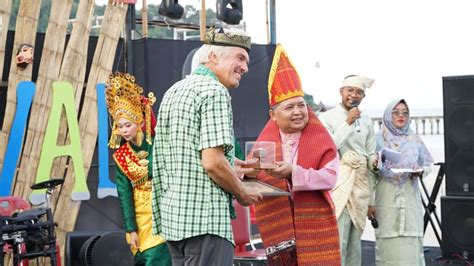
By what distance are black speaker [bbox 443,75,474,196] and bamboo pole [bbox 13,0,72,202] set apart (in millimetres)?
3457

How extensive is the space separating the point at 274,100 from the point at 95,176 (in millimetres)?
3259

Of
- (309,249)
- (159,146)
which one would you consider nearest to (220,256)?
(159,146)

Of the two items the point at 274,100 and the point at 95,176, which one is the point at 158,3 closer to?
the point at 95,176

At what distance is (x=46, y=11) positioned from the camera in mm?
8109

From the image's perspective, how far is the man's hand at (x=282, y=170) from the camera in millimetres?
5047

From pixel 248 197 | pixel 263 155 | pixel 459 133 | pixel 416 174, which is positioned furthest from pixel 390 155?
pixel 248 197

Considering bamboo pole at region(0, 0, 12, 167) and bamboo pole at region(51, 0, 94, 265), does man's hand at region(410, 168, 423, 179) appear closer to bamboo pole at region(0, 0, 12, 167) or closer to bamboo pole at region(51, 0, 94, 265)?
bamboo pole at region(51, 0, 94, 265)

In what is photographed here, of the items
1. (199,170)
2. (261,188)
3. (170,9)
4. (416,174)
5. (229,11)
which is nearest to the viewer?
(199,170)

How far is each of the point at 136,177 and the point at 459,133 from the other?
4503mm

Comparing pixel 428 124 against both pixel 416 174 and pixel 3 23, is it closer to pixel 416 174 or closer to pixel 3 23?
Result: pixel 416 174

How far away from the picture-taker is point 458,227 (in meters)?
9.30

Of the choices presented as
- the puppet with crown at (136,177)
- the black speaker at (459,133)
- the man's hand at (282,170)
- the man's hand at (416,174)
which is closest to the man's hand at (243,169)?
the man's hand at (282,170)

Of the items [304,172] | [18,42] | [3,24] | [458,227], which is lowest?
[458,227]

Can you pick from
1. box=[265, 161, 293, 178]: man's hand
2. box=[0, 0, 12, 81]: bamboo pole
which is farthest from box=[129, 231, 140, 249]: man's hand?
box=[0, 0, 12, 81]: bamboo pole
